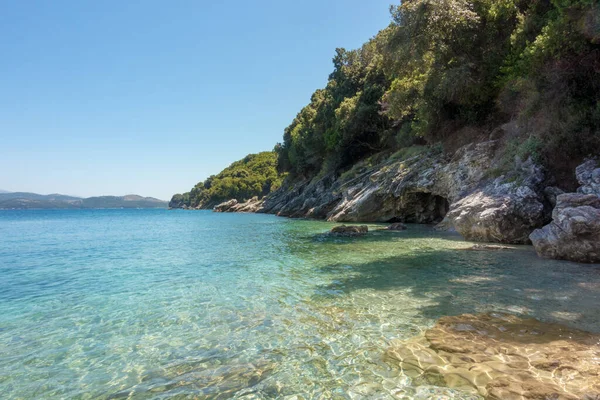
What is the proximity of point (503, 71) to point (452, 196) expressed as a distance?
26.6 feet

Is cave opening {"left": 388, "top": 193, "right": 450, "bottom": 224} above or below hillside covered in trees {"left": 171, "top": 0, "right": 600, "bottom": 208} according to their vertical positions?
below

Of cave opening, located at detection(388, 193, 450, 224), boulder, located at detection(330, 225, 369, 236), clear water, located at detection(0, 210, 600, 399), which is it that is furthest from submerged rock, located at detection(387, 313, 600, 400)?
cave opening, located at detection(388, 193, 450, 224)

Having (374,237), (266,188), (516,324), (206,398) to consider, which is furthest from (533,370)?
(266,188)

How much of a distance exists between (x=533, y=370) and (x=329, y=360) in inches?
108

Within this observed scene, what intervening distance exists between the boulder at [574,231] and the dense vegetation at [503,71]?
4.29 m

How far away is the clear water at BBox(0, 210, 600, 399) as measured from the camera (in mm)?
4594

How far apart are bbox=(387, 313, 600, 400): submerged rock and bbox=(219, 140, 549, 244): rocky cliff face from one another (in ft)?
34.1

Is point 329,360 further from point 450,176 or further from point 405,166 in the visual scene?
point 405,166

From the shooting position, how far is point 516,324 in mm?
5918

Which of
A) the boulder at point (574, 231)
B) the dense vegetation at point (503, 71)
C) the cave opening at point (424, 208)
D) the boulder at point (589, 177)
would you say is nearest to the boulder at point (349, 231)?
the cave opening at point (424, 208)

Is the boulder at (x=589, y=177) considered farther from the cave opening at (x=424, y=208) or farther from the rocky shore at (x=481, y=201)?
the cave opening at (x=424, y=208)

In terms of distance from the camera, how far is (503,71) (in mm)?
19875

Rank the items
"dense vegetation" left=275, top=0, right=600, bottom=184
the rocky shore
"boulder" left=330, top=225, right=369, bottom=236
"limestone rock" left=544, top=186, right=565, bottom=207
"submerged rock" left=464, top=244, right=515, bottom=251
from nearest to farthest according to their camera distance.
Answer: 1. the rocky shore
2. "submerged rock" left=464, top=244, right=515, bottom=251
3. "dense vegetation" left=275, top=0, right=600, bottom=184
4. "limestone rock" left=544, top=186, right=565, bottom=207
5. "boulder" left=330, top=225, right=369, bottom=236

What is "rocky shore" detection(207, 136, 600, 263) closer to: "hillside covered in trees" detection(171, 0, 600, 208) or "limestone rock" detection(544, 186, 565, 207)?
"limestone rock" detection(544, 186, 565, 207)
